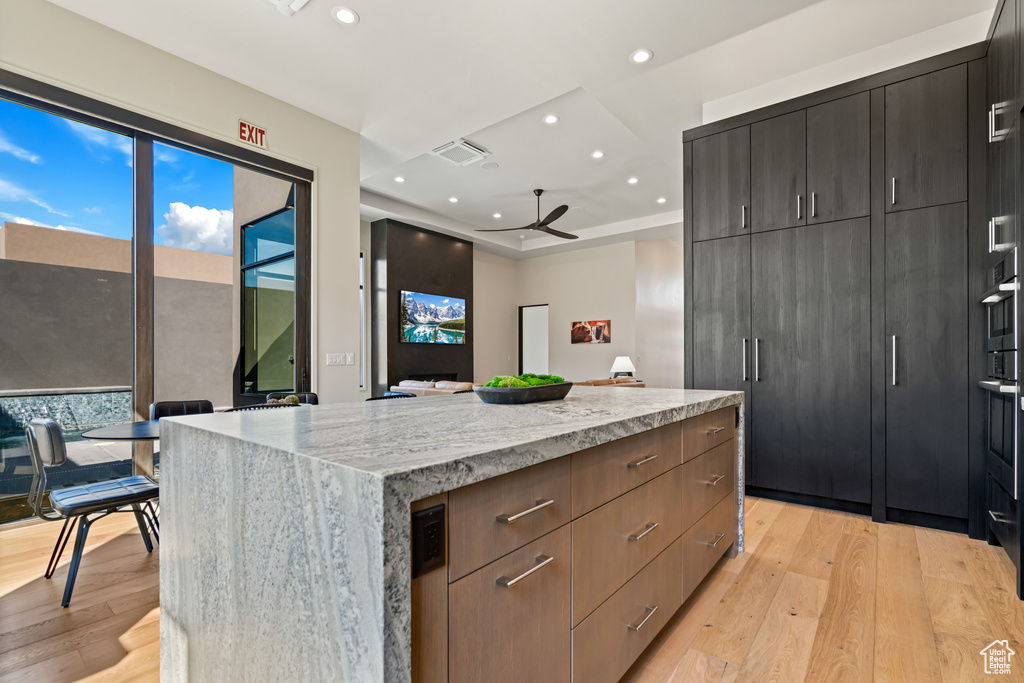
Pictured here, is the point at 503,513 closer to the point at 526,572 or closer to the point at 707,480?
the point at 526,572

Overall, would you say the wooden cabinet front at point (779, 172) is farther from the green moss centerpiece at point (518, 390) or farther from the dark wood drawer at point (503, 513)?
the dark wood drawer at point (503, 513)

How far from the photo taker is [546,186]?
611cm

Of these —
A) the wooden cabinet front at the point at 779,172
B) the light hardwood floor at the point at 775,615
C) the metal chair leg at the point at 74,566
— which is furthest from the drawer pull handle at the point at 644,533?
the wooden cabinet front at the point at 779,172

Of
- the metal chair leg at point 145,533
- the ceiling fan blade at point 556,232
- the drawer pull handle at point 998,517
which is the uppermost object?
the ceiling fan blade at point 556,232

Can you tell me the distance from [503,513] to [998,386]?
253 centimetres

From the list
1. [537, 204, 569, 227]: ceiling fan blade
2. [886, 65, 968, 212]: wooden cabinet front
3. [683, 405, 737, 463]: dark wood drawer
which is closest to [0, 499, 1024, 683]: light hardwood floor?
[683, 405, 737, 463]: dark wood drawer

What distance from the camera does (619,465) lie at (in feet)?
4.12

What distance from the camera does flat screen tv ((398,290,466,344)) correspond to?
700 cm

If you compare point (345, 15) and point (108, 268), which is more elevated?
point (345, 15)

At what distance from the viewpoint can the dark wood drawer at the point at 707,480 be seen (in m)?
1.70

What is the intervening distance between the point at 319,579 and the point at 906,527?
334cm

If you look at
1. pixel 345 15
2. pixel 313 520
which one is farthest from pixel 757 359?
pixel 345 15

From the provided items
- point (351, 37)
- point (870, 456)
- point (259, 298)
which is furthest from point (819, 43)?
point (259, 298)

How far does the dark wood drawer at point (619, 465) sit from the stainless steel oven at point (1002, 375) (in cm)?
158
